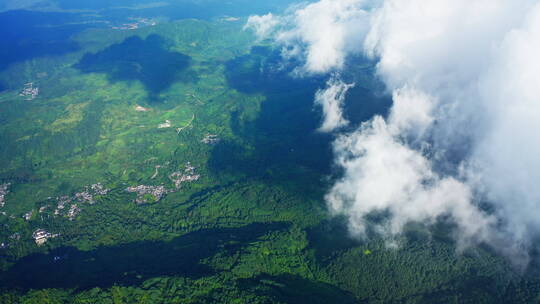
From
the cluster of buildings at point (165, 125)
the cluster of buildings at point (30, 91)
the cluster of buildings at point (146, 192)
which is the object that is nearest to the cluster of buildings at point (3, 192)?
the cluster of buildings at point (146, 192)

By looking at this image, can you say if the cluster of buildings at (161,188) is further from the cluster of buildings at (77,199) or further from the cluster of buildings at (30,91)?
the cluster of buildings at (30,91)

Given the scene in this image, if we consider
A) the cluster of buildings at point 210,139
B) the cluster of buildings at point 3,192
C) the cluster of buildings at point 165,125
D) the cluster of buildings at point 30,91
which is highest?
the cluster of buildings at point 30,91

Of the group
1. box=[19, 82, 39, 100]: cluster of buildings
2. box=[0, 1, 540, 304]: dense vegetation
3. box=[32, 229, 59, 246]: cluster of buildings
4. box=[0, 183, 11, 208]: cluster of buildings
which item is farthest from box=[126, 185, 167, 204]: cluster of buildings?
box=[19, 82, 39, 100]: cluster of buildings

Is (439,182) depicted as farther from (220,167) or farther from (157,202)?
(157,202)

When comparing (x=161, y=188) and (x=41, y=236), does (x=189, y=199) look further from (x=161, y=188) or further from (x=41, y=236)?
(x=41, y=236)

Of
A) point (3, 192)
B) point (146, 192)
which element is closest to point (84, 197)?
point (146, 192)

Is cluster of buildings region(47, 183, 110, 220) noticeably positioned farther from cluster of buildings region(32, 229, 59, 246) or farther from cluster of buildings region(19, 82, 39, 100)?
cluster of buildings region(19, 82, 39, 100)
